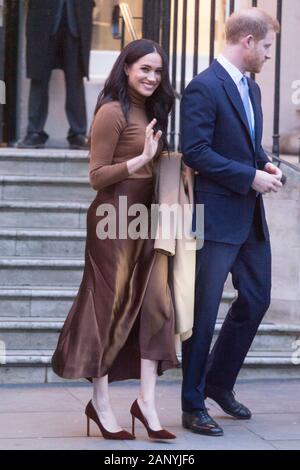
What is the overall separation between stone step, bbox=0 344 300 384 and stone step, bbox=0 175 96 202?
1.72 m

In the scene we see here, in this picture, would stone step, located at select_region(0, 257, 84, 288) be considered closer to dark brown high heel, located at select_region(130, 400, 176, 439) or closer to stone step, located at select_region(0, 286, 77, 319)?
stone step, located at select_region(0, 286, 77, 319)

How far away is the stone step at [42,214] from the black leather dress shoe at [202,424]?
2.69 metres

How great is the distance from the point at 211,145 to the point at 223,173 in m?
0.18

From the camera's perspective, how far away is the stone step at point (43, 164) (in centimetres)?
879

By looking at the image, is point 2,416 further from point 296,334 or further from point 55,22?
point 55,22

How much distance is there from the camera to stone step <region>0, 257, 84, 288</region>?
24.9 ft

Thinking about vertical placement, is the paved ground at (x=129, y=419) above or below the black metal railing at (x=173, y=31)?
below

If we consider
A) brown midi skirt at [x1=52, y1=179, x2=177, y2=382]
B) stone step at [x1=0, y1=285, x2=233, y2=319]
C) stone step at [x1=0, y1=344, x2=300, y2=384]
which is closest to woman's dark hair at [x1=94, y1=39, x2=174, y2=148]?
brown midi skirt at [x1=52, y1=179, x2=177, y2=382]

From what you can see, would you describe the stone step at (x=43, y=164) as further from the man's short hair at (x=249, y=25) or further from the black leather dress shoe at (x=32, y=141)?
the man's short hair at (x=249, y=25)

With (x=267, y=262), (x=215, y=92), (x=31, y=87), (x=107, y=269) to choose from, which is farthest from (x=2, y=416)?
(x=31, y=87)

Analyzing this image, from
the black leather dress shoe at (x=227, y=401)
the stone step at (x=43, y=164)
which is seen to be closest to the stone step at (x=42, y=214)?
the stone step at (x=43, y=164)

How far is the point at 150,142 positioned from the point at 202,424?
136cm

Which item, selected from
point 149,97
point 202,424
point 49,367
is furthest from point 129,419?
point 149,97

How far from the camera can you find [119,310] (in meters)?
5.55
